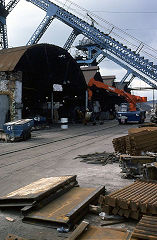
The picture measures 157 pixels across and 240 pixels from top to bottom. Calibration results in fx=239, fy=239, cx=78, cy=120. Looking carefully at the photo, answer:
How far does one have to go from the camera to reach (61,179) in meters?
6.29

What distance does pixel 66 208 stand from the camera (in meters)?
4.89

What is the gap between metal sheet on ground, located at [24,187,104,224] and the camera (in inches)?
177

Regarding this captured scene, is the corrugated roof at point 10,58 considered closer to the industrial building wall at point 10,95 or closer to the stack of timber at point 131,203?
the industrial building wall at point 10,95

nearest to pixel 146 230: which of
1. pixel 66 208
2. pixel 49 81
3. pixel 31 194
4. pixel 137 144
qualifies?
pixel 66 208

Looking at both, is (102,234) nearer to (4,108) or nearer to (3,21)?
(4,108)

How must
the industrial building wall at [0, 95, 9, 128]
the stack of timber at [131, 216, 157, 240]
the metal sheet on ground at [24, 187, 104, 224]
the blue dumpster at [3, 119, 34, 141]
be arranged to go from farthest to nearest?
the industrial building wall at [0, 95, 9, 128], the blue dumpster at [3, 119, 34, 141], the metal sheet on ground at [24, 187, 104, 224], the stack of timber at [131, 216, 157, 240]

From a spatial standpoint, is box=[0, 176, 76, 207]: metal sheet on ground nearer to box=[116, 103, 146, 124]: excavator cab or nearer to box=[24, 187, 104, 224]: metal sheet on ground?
box=[24, 187, 104, 224]: metal sheet on ground

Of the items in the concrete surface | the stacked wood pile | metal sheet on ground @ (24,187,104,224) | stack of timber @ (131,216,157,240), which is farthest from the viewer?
the stacked wood pile

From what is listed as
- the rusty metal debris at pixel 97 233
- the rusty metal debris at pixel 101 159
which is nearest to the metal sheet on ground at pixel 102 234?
the rusty metal debris at pixel 97 233

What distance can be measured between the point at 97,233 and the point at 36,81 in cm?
2404

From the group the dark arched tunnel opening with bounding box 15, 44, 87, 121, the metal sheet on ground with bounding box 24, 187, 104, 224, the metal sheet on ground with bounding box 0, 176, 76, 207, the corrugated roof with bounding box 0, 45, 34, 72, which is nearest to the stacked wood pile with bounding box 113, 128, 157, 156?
the metal sheet on ground with bounding box 24, 187, 104, 224

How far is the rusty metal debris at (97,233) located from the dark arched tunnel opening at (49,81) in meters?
20.8

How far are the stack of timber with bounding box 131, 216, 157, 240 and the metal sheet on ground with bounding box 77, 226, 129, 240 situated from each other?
0.28m

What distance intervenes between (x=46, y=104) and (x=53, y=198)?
91.3ft
